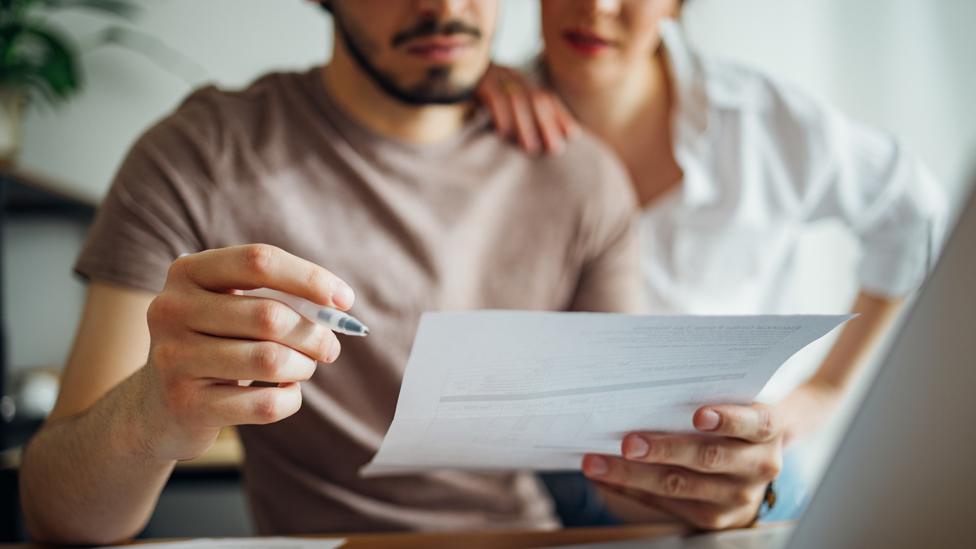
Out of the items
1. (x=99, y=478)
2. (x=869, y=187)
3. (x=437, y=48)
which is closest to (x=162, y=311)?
(x=99, y=478)

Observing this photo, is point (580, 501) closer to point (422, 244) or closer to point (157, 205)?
point (422, 244)

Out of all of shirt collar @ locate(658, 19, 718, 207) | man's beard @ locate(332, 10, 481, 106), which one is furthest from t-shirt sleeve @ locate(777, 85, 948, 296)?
man's beard @ locate(332, 10, 481, 106)

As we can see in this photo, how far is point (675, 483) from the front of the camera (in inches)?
26.6

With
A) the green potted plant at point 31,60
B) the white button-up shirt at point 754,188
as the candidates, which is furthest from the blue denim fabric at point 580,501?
the green potted plant at point 31,60

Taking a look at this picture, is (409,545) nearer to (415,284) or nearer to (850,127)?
(415,284)

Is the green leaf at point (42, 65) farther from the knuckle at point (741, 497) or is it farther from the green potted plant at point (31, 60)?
the knuckle at point (741, 497)

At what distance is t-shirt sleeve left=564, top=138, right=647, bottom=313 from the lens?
1046 millimetres

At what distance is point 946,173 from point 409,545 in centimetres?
195

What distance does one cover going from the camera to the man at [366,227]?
2.72ft

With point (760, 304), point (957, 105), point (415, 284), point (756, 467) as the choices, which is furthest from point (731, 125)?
point (957, 105)

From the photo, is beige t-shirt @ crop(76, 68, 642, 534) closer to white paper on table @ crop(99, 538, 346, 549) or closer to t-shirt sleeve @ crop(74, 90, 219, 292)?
t-shirt sleeve @ crop(74, 90, 219, 292)

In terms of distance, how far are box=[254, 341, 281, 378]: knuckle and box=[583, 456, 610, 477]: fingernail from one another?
0.29 meters

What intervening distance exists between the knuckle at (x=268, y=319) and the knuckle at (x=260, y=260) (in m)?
0.02

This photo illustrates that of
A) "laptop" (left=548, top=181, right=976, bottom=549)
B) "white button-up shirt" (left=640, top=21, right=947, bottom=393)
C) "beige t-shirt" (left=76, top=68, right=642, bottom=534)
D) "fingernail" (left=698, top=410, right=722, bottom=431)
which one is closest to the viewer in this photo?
"laptop" (left=548, top=181, right=976, bottom=549)
